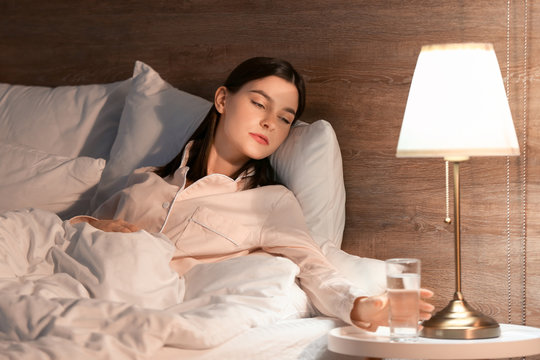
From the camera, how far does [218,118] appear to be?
230 centimetres

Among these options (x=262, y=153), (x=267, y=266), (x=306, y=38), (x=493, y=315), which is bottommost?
(x=493, y=315)

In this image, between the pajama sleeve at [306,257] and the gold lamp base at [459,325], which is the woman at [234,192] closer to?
the pajama sleeve at [306,257]

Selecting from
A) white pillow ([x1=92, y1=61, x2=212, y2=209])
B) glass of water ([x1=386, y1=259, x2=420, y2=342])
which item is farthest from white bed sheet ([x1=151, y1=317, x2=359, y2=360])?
white pillow ([x1=92, y1=61, x2=212, y2=209])

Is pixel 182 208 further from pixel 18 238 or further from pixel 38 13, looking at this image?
pixel 38 13

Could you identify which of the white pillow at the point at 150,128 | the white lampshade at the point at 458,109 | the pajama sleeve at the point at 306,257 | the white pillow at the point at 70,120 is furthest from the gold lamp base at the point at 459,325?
the white pillow at the point at 70,120

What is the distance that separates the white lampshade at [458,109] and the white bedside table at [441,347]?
0.36m

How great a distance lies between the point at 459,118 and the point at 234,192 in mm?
744

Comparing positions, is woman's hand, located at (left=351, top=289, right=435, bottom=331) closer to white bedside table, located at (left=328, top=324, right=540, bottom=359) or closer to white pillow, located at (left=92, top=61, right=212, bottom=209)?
white bedside table, located at (left=328, top=324, right=540, bottom=359)

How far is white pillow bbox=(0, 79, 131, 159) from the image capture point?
2.55 meters

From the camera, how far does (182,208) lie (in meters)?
2.11

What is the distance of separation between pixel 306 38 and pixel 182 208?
2.08ft

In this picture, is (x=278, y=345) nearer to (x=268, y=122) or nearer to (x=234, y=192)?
(x=234, y=192)

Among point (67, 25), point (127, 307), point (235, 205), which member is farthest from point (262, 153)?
point (67, 25)

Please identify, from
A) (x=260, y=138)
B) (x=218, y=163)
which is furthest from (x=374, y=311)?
(x=218, y=163)
